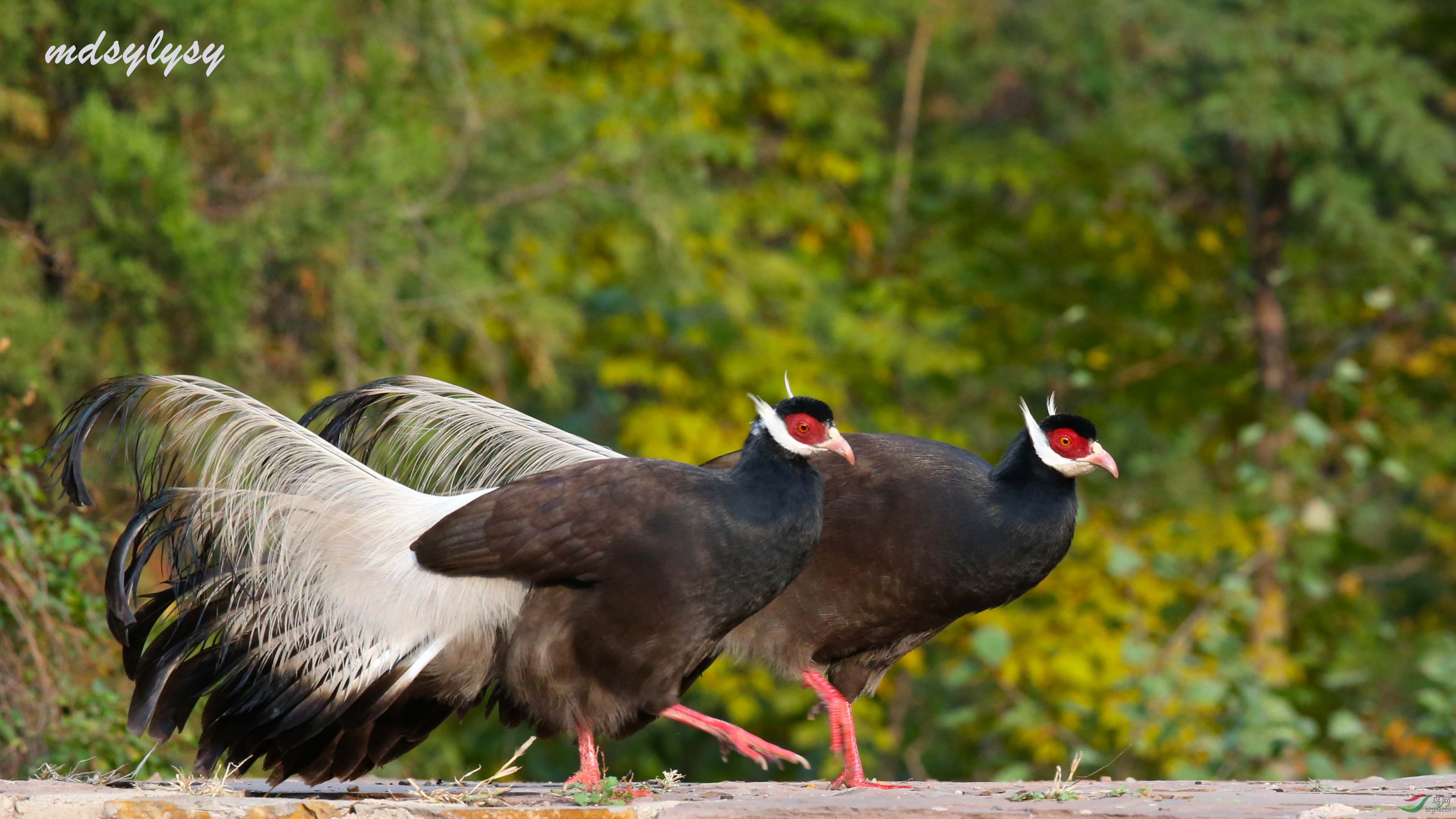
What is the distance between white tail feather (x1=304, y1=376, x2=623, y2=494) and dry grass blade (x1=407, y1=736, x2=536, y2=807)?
105 cm

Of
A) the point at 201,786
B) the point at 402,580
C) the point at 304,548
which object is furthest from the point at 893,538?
the point at 201,786

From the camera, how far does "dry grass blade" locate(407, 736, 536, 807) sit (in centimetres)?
403

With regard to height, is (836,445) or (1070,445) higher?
(836,445)

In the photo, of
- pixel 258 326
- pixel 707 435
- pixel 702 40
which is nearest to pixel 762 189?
pixel 702 40

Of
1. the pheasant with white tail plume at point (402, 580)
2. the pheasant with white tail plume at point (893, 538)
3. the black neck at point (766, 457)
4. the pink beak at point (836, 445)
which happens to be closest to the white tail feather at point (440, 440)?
the pheasant with white tail plume at point (893, 538)

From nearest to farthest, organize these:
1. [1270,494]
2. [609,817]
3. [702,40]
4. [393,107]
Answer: [609,817] < [393,107] < [1270,494] < [702,40]

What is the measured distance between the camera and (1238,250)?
11.9 m

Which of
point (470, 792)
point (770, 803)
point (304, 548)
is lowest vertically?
point (770, 803)

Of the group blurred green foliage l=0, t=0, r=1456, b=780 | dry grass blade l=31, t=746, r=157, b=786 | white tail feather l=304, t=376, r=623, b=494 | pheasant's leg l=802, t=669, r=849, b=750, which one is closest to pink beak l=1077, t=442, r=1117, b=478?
pheasant's leg l=802, t=669, r=849, b=750

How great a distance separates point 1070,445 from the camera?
4953 mm

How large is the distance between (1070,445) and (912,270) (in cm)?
723

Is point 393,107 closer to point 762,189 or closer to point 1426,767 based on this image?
point 762,189

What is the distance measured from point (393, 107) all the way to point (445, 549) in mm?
5150

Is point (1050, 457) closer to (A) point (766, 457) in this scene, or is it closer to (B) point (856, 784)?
(A) point (766, 457)
